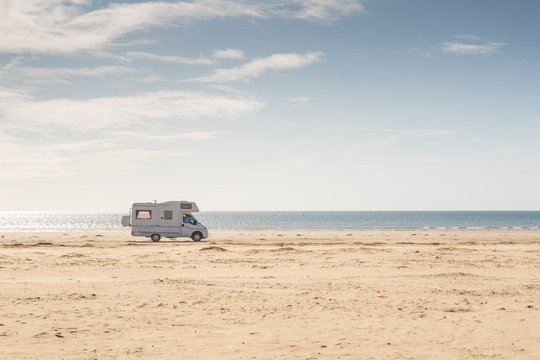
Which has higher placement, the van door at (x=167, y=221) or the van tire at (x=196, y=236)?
the van door at (x=167, y=221)

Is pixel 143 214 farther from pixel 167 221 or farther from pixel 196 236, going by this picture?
pixel 196 236

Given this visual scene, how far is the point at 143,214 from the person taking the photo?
39.3 meters

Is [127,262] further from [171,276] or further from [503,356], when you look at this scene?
[503,356]

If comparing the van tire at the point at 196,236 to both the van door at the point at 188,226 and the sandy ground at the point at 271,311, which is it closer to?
the van door at the point at 188,226

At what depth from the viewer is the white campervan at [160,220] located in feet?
128

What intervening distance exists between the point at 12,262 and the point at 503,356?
70.4 ft

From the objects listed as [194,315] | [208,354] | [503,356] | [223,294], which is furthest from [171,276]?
[503,356]

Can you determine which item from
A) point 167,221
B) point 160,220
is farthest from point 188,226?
point 160,220

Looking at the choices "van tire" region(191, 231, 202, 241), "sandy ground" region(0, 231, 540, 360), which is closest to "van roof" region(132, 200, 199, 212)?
"van tire" region(191, 231, 202, 241)

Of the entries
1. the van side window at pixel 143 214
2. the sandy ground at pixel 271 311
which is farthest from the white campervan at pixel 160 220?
the sandy ground at pixel 271 311

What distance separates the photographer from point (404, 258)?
2459 cm

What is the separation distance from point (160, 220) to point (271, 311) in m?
28.3

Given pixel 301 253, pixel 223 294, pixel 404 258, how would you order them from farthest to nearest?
pixel 301 253 → pixel 404 258 → pixel 223 294

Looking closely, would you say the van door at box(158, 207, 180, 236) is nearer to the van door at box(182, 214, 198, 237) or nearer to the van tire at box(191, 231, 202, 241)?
the van door at box(182, 214, 198, 237)
